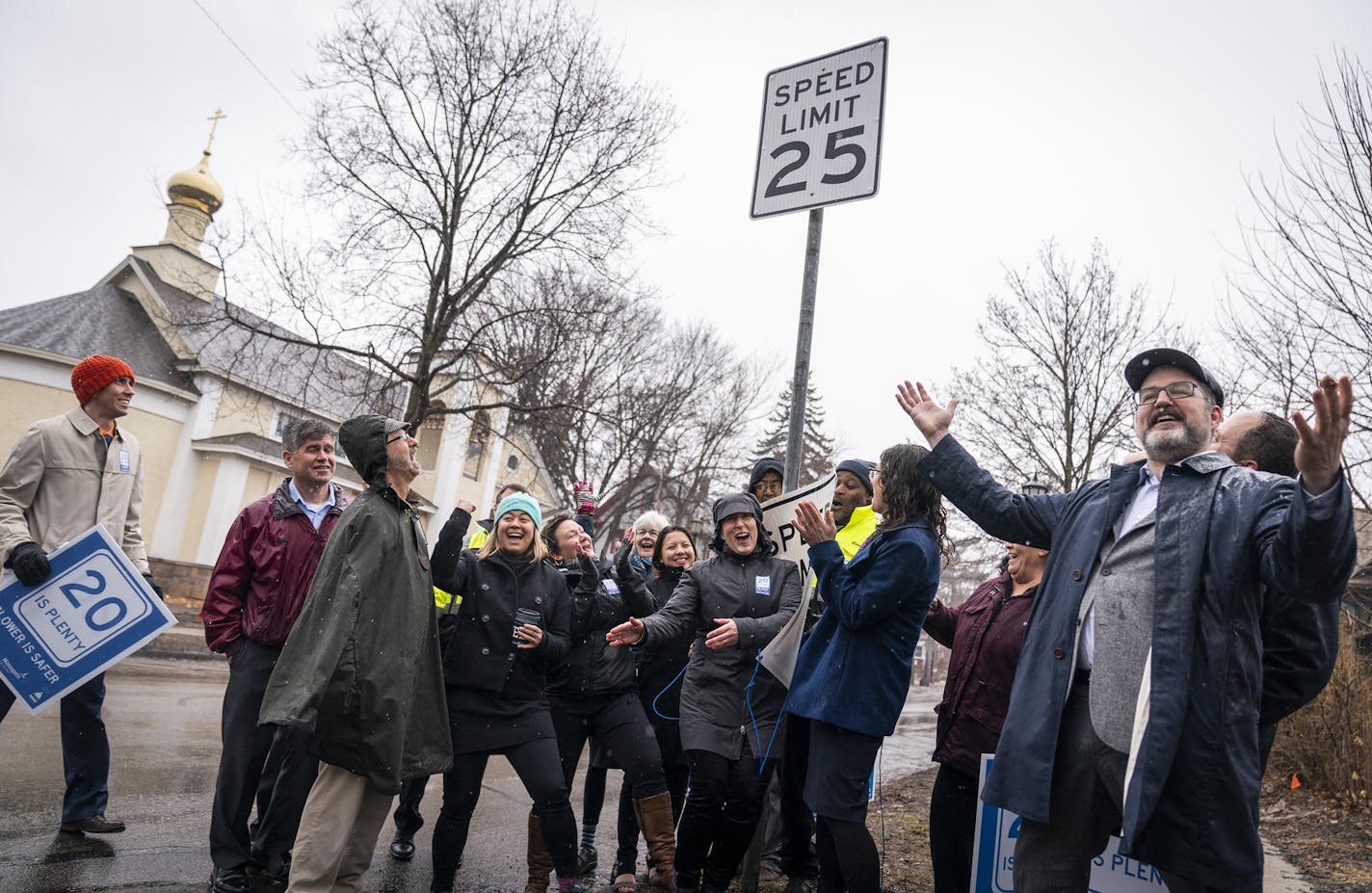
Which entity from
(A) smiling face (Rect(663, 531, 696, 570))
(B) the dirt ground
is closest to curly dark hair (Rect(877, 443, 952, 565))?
(A) smiling face (Rect(663, 531, 696, 570))

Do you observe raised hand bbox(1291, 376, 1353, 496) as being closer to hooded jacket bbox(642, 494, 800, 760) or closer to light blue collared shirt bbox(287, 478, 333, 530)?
hooded jacket bbox(642, 494, 800, 760)

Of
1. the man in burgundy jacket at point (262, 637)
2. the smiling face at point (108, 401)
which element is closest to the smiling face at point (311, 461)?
the man in burgundy jacket at point (262, 637)

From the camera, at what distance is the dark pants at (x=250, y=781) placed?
400 cm

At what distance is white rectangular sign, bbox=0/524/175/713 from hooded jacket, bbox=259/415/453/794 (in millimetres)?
1480

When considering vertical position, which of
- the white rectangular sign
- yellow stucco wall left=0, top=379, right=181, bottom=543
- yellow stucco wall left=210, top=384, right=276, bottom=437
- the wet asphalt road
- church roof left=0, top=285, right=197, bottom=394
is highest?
church roof left=0, top=285, right=197, bottom=394

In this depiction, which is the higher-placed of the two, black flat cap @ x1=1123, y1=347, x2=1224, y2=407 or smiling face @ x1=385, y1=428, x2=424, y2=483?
black flat cap @ x1=1123, y1=347, x2=1224, y2=407

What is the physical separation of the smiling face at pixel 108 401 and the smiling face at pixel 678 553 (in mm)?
3247

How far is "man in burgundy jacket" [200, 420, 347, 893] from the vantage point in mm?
4051

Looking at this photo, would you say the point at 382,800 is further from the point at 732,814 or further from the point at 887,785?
the point at 887,785

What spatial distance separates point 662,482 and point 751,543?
22904 millimetres

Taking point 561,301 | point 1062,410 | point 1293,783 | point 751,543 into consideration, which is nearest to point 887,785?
point 1293,783

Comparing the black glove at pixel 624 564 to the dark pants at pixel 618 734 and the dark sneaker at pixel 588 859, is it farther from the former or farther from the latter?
the dark sneaker at pixel 588 859

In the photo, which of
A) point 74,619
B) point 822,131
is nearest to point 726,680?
point 822,131

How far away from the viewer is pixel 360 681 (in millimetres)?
3570
